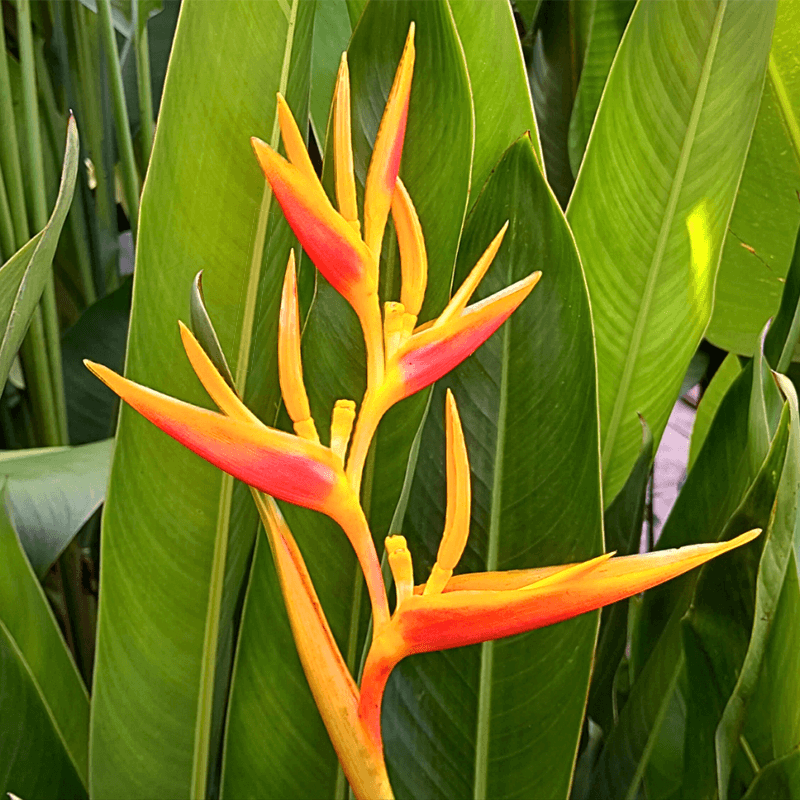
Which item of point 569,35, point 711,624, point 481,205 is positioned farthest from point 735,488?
point 569,35

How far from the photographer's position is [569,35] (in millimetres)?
550

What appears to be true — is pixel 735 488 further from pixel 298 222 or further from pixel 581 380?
pixel 298 222

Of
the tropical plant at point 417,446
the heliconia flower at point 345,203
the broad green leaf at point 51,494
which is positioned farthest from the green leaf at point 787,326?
the broad green leaf at point 51,494

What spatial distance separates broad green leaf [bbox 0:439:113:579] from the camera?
13.5 inches

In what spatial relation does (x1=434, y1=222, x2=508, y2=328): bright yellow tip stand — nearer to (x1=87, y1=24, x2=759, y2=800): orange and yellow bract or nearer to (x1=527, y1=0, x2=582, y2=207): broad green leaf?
(x1=87, y1=24, x2=759, y2=800): orange and yellow bract

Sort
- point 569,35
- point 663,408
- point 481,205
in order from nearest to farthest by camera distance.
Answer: point 481,205 < point 663,408 < point 569,35

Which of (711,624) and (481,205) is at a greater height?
(481,205)

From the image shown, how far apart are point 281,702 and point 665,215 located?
28 centimetres

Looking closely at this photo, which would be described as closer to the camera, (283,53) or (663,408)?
(283,53)

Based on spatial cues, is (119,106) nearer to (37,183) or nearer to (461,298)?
(37,183)

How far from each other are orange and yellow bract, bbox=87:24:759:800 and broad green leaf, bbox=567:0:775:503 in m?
0.20

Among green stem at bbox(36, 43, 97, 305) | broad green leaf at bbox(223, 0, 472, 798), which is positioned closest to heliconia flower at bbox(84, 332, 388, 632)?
broad green leaf at bbox(223, 0, 472, 798)

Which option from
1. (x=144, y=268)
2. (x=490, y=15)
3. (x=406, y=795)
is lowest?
(x=406, y=795)

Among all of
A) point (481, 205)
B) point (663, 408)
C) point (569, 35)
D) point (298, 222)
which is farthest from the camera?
point (569, 35)
